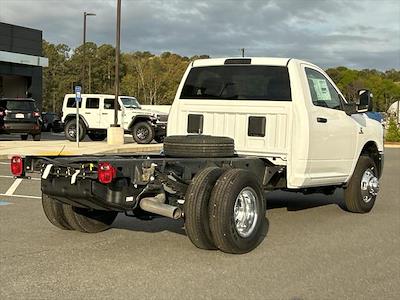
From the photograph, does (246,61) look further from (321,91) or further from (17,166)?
(17,166)

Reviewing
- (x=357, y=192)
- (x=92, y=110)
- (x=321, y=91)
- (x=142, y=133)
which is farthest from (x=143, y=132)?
(x=321, y=91)

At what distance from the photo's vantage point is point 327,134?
8.09 metres

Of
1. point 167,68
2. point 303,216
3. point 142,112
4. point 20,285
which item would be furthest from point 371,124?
point 167,68

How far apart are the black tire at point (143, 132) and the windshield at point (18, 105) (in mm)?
4315

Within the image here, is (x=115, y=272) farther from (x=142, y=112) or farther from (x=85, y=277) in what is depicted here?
(x=142, y=112)

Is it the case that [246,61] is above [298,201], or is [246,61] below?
above

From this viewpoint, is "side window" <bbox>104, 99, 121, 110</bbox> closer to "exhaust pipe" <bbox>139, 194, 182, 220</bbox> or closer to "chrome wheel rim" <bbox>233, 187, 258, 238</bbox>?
"chrome wheel rim" <bbox>233, 187, 258, 238</bbox>

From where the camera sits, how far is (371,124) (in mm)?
9508

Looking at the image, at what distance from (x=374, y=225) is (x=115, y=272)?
4183 millimetres

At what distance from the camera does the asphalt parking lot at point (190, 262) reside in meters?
4.93

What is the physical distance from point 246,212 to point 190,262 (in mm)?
941

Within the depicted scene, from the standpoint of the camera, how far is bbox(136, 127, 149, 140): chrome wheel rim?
2516 cm

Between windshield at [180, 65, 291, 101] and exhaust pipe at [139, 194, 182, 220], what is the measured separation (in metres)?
2.56

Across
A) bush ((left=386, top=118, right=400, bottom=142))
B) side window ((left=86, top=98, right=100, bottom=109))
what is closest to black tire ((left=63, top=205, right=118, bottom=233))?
side window ((left=86, top=98, right=100, bottom=109))
